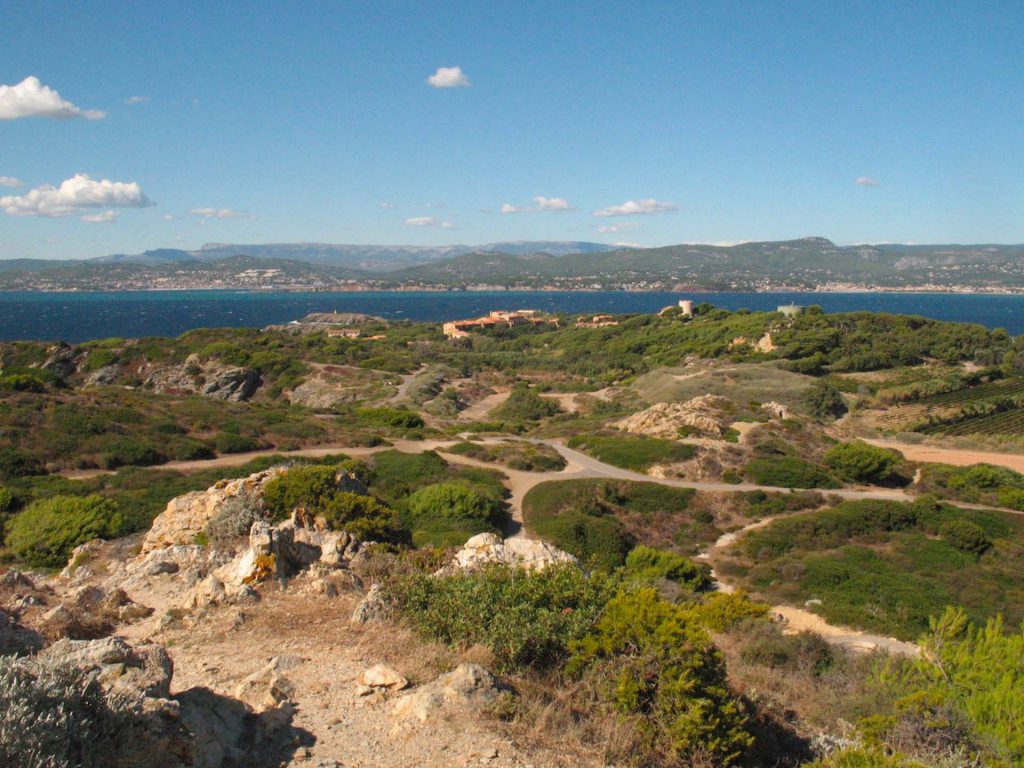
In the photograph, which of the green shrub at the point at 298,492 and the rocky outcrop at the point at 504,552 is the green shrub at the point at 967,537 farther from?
the green shrub at the point at 298,492

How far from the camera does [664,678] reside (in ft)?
20.5

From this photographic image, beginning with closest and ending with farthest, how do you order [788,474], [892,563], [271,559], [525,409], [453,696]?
[453,696] → [271,559] → [892,563] → [788,474] → [525,409]

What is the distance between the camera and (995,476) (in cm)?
3028

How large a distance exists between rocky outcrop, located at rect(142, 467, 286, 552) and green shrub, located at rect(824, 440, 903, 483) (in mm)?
25380

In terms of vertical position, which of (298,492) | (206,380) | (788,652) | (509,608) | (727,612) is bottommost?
(206,380)

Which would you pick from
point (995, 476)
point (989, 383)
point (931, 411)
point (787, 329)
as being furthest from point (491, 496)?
point (787, 329)

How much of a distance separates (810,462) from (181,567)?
94.8 ft

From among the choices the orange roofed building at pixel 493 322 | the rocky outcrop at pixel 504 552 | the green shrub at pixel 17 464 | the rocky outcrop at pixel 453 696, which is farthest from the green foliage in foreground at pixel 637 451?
the orange roofed building at pixel 493 322

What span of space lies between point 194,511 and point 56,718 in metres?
11.6

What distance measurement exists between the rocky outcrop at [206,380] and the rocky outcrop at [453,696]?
54004 mm

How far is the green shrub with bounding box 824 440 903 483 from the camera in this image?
30422 millimetres

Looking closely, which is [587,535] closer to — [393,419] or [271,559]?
[271,559]

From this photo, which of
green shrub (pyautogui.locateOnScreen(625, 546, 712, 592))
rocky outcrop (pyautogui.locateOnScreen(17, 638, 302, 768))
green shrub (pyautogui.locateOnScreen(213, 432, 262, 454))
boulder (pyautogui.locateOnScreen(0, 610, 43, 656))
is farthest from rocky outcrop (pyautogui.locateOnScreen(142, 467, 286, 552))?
green shrub (pyautogui.locateOnScreen(213, 432, 262, 454))

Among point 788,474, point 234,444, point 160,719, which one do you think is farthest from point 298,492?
point 788,474
